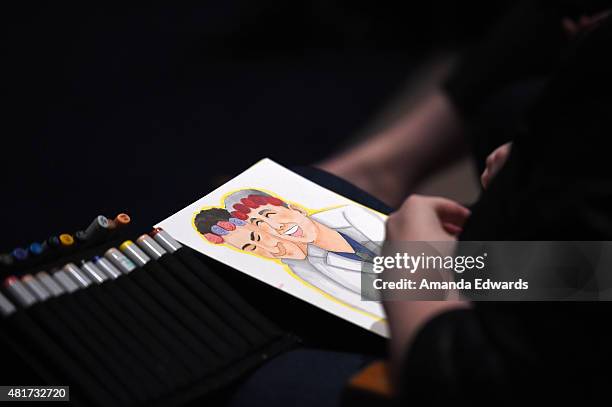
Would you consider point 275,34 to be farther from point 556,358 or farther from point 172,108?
point 556,358

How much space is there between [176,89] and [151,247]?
1654 mm

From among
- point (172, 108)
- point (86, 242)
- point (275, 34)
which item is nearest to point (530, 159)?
point (86, 242)

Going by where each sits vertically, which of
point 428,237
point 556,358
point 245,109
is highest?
point 245,109

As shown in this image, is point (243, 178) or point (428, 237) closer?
point (428, 237)

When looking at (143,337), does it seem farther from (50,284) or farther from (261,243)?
(261,243)

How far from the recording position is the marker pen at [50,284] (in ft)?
2.69

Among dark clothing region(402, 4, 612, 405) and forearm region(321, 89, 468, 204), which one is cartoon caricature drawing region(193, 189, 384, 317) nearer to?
dark clothing region(402, 4, 612, 405)

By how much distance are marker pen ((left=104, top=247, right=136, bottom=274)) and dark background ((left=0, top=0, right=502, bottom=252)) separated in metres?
0.64

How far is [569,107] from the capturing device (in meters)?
0.67

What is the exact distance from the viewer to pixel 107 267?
87cm

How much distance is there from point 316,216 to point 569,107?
18.1 inches

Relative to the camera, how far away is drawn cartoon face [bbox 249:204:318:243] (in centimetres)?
101

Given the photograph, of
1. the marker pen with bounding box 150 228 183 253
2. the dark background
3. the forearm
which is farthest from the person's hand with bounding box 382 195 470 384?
the dark background

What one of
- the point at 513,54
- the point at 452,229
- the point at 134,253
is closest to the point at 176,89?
the point at 513,54
